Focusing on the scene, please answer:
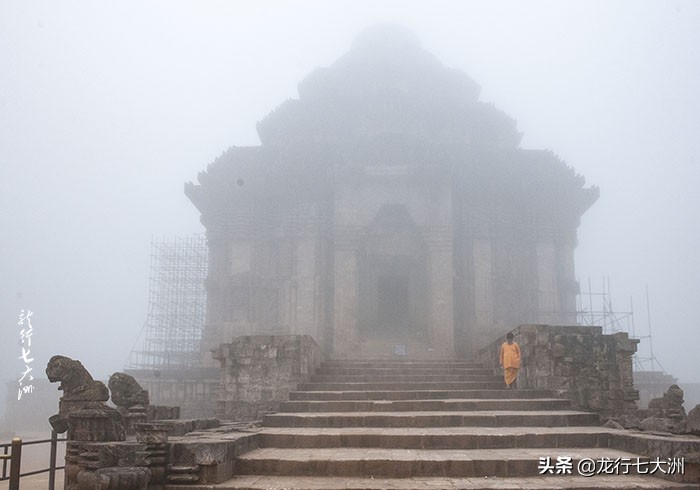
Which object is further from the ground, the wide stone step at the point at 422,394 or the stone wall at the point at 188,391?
the wide stone step at the point at 422,394

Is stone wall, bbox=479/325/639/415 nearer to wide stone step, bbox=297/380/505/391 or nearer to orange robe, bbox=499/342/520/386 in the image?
orange robe, bbox=499/342/520/386

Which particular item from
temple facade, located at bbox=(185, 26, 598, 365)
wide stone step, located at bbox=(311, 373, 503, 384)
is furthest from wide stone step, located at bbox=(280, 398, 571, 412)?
temple facade, located at bbox=(185, 26, 598, 365)

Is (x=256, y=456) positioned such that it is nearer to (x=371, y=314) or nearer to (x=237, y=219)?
(x=371, y=314)

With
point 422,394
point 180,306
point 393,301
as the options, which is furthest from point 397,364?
point 180,306

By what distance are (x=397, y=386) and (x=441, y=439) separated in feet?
13.0

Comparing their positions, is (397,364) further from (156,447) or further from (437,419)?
(156,447)

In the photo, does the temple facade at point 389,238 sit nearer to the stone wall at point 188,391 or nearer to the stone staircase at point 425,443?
the stone wall at point 188,391

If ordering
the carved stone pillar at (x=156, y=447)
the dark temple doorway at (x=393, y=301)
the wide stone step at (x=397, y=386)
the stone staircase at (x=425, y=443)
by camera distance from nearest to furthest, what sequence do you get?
the carved stone pillar at (x=156, y=447)
the stone staircase at (x=425, y=443)
the wide stone step at (x=397, y=386)
the dark temple doorway at (x=393, y=301)

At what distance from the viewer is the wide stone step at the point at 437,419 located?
8305 millimetres

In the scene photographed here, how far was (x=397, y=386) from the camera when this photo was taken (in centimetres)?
1120

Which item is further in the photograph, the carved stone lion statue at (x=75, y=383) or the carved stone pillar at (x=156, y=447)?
the carved stone lion statue at (x=75, y=383)

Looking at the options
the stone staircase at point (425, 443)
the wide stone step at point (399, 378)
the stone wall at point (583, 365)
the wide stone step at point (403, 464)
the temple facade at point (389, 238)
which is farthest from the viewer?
the temple facade at point (389, 238)

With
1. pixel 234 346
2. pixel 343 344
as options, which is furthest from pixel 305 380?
pixel 343 344

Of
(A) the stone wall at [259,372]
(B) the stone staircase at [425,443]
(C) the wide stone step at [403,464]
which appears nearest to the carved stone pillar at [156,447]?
(B) the stone staircase at [425,443]
